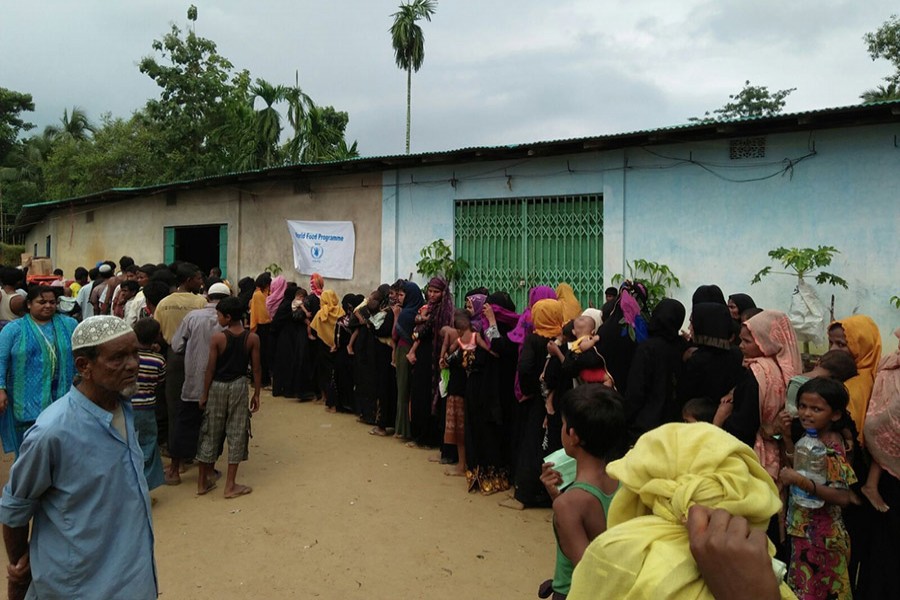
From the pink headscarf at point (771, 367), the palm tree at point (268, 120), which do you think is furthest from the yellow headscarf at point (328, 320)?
the palm tree at point (268, 120)

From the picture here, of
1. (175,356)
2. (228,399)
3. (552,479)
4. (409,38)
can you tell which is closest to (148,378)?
(228,399)

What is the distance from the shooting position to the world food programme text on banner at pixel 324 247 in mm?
9758

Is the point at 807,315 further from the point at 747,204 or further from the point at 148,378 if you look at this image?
the point at 148,378

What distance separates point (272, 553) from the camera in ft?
13.6

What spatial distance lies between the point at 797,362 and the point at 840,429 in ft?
1.62

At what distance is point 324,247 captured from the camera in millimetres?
10023

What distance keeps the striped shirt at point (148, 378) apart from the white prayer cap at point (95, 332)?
282cm

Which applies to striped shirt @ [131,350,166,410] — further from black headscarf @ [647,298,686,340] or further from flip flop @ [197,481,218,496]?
black headscarf @ [647,298,686,340]

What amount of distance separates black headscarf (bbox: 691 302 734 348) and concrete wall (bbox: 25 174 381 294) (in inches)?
244

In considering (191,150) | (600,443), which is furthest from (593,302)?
(191,150)

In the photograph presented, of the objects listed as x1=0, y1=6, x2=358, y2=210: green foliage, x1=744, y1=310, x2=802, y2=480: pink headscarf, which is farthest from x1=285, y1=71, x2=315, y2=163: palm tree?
x1=744, y1=310, x2=802, y2=480: pink headscarf

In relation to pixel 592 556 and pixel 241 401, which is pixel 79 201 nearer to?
pixel 241 401

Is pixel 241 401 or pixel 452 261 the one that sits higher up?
pixel 452 261

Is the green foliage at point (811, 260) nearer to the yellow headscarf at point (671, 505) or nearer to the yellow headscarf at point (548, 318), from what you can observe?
the yellow headscarf at point (548, 318)
